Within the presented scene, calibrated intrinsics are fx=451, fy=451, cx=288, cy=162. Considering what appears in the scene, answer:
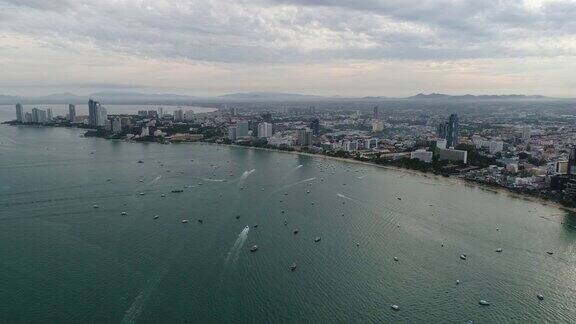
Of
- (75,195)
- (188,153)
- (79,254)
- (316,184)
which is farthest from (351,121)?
(79,254)

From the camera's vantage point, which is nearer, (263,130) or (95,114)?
(263,130)

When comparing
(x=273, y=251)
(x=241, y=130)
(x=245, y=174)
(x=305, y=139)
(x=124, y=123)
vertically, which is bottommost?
(x=273, y=251)

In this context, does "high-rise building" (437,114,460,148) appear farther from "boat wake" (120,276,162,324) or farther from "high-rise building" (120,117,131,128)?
"high-rise building" (120,117,131,128)

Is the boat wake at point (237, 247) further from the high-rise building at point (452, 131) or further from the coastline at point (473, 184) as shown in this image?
the high-rise building at point (452, 131)

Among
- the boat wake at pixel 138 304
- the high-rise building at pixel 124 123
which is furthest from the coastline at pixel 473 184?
the high-rise building at pixel 124 123

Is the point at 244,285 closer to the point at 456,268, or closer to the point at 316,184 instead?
the point at 456,268

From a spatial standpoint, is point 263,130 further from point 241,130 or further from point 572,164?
point 572,164

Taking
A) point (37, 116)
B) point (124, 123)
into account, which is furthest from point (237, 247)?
point (37, 116)
